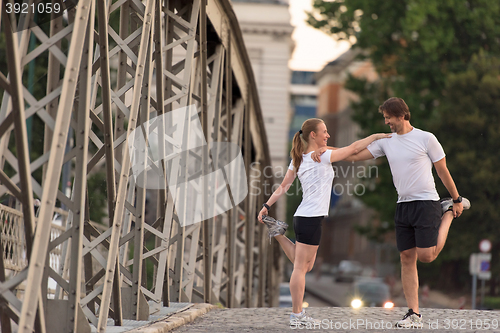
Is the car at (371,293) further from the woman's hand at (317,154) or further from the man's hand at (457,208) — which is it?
the woman's hand at (317,154)

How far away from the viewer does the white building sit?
47312 mm

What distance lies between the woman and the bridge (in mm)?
1368

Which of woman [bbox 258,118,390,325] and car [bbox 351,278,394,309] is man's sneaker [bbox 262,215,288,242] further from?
car [bbox 351,278,394,309]

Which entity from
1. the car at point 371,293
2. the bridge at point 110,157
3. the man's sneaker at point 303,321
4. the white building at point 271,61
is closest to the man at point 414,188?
the man's sneaker at point 303,321

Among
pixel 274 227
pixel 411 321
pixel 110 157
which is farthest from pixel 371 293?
pixel 110 157

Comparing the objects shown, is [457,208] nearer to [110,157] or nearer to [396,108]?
[396,108]

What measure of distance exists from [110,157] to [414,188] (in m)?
2.50

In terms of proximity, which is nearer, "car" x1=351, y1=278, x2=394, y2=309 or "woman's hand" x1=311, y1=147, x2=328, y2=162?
"woman's hand" x1=311, y1=147, x2=328, y2=162

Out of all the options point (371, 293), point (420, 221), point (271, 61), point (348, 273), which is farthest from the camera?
point (348, 273)

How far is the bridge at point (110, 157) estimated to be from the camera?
4.71 metres

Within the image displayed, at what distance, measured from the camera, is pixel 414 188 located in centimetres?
645

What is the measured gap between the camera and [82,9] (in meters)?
5.11

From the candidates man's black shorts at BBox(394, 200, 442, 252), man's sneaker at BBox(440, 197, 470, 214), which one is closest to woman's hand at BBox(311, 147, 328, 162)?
man's black shorts at BBox(394, 200, 442, 252)

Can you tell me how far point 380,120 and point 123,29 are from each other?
23.7m
